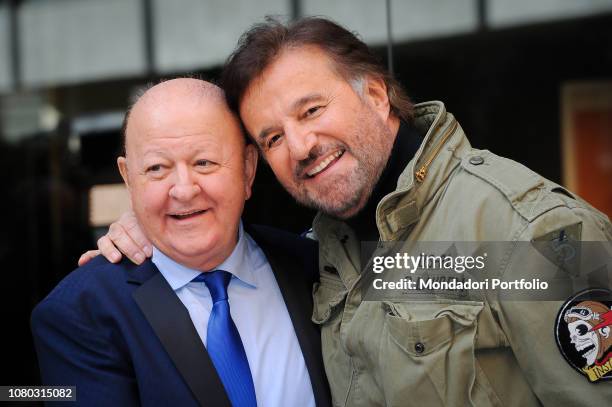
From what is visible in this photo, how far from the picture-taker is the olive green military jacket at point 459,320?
1652 mm

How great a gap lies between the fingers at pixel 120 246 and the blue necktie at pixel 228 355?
0.24m

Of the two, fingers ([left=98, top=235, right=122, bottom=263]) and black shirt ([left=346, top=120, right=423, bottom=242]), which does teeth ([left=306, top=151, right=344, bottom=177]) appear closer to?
black shirt ([left=346, top=120, right=423, bottom=242])

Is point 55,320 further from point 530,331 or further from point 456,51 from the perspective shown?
point 456,51

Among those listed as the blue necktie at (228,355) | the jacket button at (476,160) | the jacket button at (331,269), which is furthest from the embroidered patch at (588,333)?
the blue necktie at (228,355)

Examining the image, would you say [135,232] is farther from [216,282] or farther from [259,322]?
[259,322]

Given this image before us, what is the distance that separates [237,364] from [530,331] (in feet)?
2.47

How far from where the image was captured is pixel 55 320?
185 centimetres

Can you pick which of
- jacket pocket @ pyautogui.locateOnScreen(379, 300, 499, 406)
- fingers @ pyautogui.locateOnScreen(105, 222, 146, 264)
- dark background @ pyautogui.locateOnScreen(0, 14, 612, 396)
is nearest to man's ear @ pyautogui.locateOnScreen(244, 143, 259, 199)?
fingers @ pyautogui.locateOnScreen(105, 222, 146, 264)

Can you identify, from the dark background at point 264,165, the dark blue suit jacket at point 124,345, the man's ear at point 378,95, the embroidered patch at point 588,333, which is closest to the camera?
the embroidered patch at point 588,333

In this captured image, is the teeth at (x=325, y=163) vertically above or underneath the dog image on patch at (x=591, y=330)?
above

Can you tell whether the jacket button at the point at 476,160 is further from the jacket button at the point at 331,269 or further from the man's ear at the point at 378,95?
the jacket button at the point at 331,269

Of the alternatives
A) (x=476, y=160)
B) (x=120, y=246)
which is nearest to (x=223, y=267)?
(x=120, y=246)

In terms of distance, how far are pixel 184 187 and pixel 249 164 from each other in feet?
0.92

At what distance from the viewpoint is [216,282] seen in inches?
79.7
